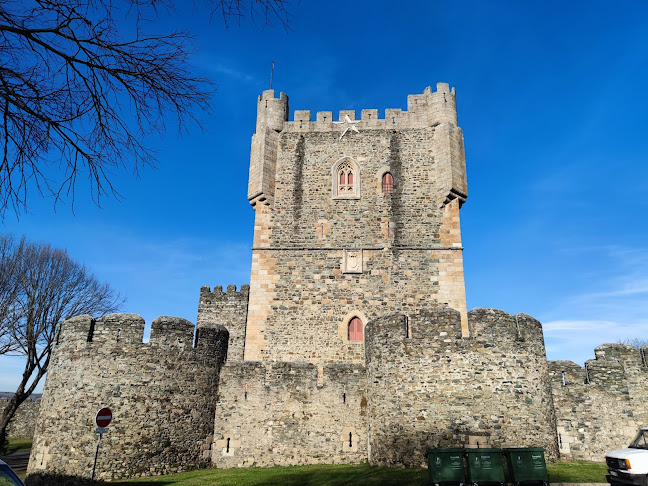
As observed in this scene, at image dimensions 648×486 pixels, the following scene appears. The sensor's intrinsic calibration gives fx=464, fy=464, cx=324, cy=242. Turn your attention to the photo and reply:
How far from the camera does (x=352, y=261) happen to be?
741 inches

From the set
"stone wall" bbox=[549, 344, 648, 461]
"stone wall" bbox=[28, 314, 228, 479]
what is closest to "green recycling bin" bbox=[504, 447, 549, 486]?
"stone wall" bbox=[549, 344, 648, 461]

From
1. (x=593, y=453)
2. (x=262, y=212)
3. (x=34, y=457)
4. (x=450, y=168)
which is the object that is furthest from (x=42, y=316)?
(x=593, y=453)

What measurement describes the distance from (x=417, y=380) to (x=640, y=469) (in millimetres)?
5114

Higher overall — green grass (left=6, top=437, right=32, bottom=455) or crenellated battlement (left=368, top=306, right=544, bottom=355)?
crenellated battlement (left=368, top=306, right=544, bottom=355)

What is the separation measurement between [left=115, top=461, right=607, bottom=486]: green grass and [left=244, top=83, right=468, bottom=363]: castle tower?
5.01 meters

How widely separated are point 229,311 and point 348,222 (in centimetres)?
985

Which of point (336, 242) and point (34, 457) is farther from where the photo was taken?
point (336, 242)

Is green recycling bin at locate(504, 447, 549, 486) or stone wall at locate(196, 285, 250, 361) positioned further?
stone wall at locate(196, 285, 250, 361)

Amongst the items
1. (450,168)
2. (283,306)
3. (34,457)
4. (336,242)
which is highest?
(450,168)

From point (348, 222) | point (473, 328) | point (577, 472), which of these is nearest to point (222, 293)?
point (348, 222)

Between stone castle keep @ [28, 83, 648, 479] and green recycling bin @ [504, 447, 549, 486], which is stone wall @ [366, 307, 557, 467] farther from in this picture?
green recycling bin @ [504, 447, 549, 486]

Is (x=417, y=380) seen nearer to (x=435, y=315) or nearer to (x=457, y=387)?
(x=457, y=387)

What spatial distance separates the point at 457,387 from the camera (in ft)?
40.4

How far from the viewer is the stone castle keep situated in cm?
1257
